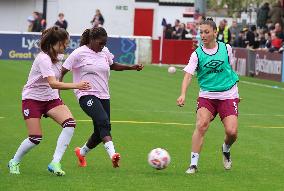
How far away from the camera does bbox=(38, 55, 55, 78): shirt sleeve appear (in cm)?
1155

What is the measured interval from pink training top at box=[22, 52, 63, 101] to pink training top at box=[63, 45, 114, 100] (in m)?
0.59

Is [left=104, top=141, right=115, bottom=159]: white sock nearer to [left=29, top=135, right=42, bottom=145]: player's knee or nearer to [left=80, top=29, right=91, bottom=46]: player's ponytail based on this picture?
[left=29, top=135, right=42, bottom=145]: player's knee

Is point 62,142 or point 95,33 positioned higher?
point 95,33

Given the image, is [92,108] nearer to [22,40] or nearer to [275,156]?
[275,156]

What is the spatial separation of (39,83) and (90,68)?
3.09 ft

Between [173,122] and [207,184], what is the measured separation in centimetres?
814

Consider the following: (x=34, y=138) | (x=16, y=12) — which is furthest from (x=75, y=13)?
(x=34, y=138)

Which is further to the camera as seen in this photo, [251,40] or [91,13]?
[91,13]

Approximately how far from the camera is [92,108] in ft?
40.9

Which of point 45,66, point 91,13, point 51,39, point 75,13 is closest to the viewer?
point 45,66

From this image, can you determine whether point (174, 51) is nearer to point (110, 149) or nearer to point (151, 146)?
point (151, 146)

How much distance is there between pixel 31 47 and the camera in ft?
141

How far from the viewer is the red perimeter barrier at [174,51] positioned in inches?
1813

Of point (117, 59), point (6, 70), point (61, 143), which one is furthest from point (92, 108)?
point (117, 59)
